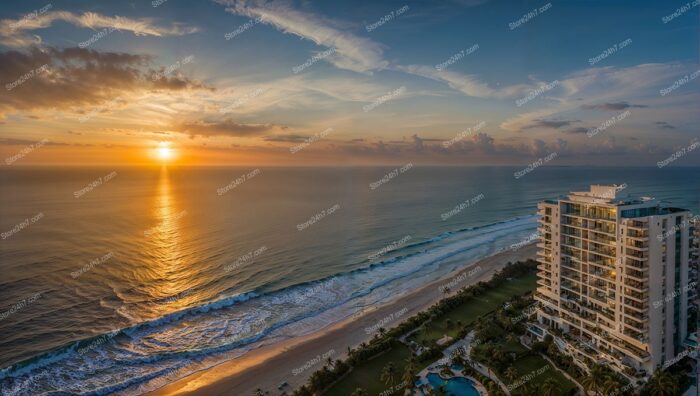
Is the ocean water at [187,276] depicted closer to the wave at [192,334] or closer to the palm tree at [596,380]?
the wave at [192,334]

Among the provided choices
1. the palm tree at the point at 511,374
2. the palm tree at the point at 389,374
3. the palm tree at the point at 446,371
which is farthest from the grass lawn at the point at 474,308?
the palm tree at the point at 511,374

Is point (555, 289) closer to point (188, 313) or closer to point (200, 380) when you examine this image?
point (200, 380)

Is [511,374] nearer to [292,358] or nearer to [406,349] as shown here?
[406,349]

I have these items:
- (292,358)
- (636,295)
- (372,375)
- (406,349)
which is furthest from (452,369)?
(292,358)

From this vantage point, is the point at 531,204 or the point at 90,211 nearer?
the point at 90,211

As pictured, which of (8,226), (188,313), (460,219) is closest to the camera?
(188,313)

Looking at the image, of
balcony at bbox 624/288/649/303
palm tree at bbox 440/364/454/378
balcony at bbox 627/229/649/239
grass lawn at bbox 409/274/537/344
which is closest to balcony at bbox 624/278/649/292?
balcony at bbox 624/288/649/303

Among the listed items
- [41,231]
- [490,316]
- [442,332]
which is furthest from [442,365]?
[41,231]

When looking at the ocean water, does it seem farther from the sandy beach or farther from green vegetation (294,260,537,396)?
green vegetation (294,260,537,396)
